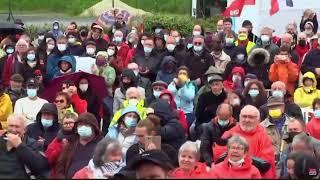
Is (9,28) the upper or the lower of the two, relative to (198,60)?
upper

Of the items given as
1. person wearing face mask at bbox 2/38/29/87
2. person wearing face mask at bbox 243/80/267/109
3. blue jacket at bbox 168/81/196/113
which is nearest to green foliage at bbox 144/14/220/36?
person wearing face mask at bbox 2/38/29/87

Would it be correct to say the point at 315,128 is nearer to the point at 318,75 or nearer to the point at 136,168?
the point at 318,75

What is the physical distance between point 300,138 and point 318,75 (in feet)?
17.4

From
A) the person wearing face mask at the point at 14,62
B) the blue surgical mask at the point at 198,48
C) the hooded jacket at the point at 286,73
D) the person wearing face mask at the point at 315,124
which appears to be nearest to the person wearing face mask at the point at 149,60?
the blue surgical mask at the point at 198,48

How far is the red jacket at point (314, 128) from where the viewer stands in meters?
11.3

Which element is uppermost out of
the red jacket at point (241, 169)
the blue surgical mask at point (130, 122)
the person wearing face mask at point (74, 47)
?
the person wearing face mask at point (74, 47)

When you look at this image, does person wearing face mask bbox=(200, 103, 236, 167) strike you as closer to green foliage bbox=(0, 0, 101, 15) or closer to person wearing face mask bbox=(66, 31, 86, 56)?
person wearing face mask bbox=(66, 31, 86, 56)

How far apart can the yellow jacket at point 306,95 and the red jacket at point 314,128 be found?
5.13 ft

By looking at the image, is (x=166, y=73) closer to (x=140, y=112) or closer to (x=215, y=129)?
(x=140, y=112)

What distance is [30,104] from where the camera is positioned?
1287 centimetres

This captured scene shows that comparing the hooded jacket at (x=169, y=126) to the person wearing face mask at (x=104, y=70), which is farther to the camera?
the person wearing face mask at (x=104, y=70)

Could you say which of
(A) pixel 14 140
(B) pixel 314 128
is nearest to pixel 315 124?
(B) pixel 314 128

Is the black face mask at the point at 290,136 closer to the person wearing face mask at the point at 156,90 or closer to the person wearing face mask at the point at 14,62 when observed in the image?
the person wearing face mask at the point at 156,90

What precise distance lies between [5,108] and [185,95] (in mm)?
2836
